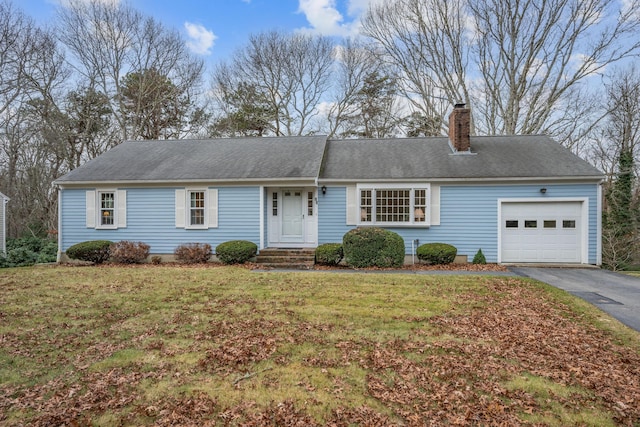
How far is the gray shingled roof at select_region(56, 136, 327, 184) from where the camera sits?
499 inches

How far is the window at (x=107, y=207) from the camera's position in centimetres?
1314

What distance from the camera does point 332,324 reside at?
5.34 meters

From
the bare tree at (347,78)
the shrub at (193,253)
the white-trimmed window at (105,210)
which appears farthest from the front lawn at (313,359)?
the bare tree at (347,78)

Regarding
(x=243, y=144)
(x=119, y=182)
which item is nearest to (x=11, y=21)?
(x=119, y=182)

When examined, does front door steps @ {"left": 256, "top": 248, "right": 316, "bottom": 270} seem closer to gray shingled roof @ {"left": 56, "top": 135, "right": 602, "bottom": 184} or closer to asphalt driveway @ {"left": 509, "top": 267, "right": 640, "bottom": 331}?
gray shingled roof @ {"left": 56, "top": 135, "right": 602, "bottom": 184}

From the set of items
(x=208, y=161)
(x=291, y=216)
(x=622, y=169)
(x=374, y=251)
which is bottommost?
(x=374, y=251)

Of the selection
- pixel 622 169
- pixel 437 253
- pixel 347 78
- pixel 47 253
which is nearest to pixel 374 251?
pixel 437 253

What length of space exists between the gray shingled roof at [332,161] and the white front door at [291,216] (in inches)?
40.4

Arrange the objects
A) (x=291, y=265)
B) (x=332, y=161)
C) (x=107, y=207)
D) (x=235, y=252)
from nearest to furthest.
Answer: (x=291, y=265)
(x=235, y=252)
(x=107, y=207)
(x=332, y=161)

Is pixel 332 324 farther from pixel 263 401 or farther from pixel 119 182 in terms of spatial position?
pixel 119 182

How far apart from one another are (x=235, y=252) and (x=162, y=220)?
339cm

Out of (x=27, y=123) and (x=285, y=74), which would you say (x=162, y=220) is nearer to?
(x=27, y=123)

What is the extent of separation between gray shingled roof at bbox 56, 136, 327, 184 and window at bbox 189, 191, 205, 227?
26.1 inches

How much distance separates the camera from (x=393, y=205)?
12.2 metres
